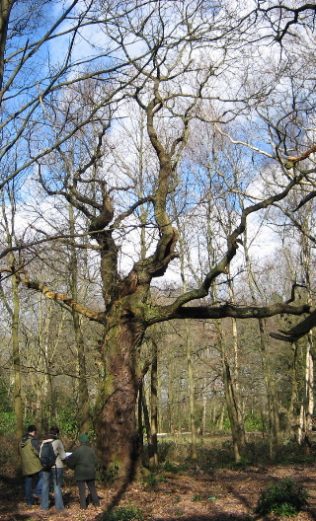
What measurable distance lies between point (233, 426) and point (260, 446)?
185 inches

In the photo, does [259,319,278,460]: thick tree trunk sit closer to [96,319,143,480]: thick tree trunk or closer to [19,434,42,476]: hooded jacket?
[96,319,143,480]: thick tree trunk

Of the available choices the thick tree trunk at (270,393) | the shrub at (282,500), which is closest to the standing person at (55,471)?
the shrub at (282,500)

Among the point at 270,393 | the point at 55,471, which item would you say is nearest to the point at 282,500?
the point at 55,471

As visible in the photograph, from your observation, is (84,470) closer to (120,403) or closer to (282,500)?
(120,403)

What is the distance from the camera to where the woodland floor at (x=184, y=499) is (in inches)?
351

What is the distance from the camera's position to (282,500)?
27.2ft

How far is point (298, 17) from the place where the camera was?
7.57 metres

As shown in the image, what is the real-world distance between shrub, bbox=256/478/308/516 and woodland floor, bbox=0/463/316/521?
0.42 feet

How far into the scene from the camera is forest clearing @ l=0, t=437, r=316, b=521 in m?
8.79

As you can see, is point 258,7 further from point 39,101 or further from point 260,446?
point 260,446

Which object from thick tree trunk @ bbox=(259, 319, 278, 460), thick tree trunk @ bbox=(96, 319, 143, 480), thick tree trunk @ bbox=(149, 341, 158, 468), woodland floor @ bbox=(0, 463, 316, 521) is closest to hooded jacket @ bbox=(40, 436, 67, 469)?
woodland floor @ bbox=(0, 463, 316, 521)

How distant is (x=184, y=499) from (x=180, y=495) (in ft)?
1.33

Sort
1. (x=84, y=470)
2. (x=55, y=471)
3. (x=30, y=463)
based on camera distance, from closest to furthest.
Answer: (x=84, y=470) → (x=55, y=471) → (x=30, y=463)

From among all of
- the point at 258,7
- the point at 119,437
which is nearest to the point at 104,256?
the point at 119,437
